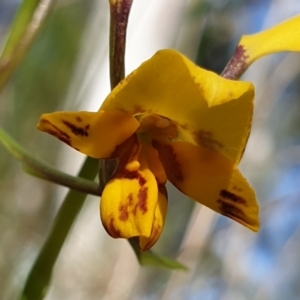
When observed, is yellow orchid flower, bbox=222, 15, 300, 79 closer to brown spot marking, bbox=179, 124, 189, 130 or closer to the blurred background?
brown spot marking, bbox=179, 124, 189, 130

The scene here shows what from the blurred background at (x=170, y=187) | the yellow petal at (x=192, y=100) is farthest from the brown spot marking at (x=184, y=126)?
the blurred background at (x=170, y=187)

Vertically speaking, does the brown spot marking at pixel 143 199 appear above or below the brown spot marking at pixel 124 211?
above

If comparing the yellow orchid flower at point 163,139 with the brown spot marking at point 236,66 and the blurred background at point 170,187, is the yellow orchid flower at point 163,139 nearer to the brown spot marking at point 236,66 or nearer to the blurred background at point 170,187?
the brown spot marking at point 236,66

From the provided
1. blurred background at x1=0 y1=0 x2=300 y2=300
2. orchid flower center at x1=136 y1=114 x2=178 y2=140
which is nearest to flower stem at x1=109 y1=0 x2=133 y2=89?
orchid flower center at x1=136 y1=114 x2=178 y2=140

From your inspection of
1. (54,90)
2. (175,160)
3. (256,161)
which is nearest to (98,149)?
(175,160)

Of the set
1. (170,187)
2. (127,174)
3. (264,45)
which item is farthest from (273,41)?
(170,187)

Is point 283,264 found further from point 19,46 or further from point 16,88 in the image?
point 19,46
